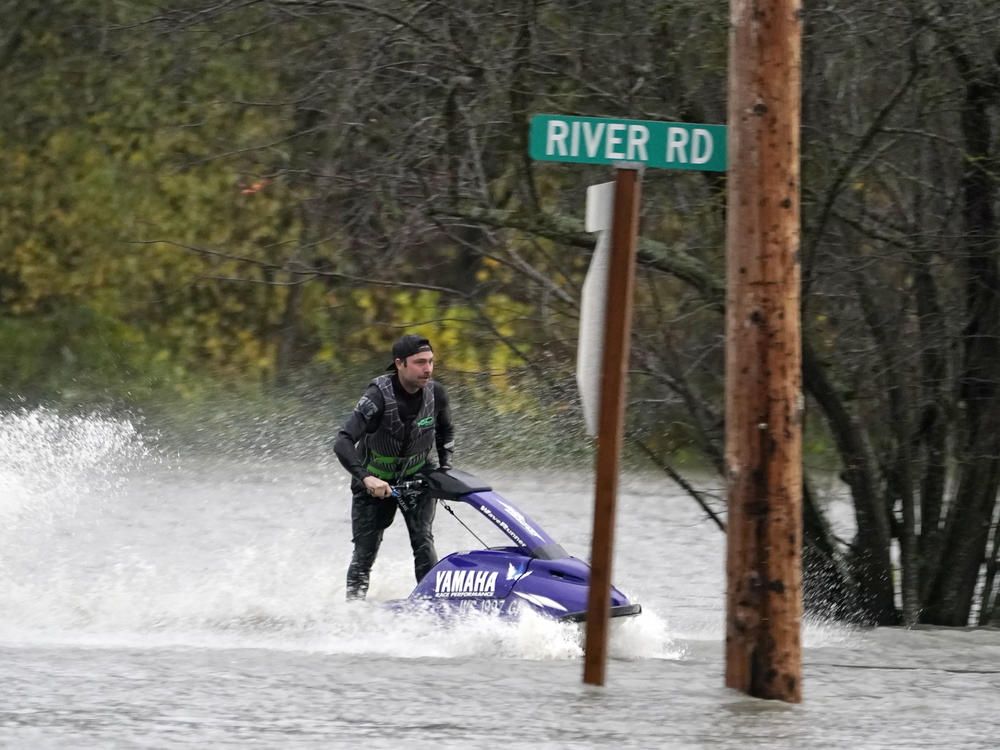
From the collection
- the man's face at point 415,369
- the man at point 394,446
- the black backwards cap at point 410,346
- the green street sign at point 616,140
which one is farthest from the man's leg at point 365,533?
the green street sign at point 616,140

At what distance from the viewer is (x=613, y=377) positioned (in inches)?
318

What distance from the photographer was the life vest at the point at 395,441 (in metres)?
10.9

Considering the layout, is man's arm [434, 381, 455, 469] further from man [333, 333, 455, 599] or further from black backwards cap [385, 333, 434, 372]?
black backwards cap [385, 333, 434, 372]

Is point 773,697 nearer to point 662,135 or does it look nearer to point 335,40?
point 662,135

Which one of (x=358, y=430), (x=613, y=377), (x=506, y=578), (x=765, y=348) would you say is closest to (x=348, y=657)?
(x=506, y=578)

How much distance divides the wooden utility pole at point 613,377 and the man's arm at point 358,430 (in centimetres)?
284

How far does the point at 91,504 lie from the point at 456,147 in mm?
8285

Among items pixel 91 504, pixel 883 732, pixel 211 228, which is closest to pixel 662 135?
pixel 883 732

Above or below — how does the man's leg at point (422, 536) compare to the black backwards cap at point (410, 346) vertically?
below

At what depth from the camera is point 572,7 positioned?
11.8m

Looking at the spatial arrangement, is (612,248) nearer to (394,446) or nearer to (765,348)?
(765,348)

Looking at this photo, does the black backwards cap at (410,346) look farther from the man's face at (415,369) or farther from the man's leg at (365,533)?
the man's leg at (365,533)

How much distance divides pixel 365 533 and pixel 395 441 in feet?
2.03

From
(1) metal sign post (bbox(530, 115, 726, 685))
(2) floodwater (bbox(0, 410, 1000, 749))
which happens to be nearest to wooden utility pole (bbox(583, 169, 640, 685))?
(1) metal sign post (bbox(530, 115, 726, 685))
